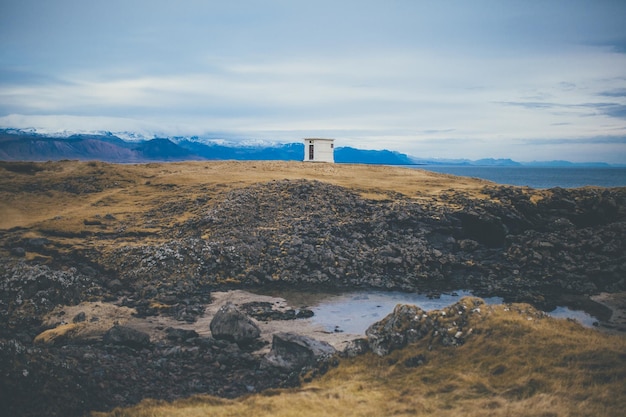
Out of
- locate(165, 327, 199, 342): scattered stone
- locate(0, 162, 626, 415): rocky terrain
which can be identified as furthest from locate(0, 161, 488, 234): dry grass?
locate(165, 327, 199, 342): scattered stone

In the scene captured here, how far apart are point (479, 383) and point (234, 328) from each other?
13.7 meters

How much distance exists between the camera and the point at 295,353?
77.5 ft

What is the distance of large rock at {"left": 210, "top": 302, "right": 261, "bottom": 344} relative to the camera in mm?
27062

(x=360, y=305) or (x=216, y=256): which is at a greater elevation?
(x=216, y=256)

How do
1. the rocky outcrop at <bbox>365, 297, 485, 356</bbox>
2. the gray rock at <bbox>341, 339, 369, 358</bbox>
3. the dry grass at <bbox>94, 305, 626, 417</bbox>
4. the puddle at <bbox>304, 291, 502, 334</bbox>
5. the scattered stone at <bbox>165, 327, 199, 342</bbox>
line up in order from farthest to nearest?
the puddle at <bbox>304, 291, 502, 334</bbox>
the scattered stone at <bbox>165, 327, 199, 342</bbox>
the gray rock at <bbox>341, 339, 369, 358</bbox>
the rocky outcrop at <bbox>365, 297, 485, 356</bbox>
the dry grass at <bbox>94, 305, 626, 417</bbox>

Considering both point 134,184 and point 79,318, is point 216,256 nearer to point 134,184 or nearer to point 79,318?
point 79,318

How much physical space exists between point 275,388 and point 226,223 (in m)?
28.0

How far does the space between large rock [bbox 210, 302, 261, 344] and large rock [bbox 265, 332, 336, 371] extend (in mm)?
3348

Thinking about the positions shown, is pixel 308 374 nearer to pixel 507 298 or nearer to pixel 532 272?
pixel 507 298

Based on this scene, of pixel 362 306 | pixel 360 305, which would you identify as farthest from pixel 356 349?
pixel 360 305

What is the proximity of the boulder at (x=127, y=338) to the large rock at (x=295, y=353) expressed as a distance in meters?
7.37

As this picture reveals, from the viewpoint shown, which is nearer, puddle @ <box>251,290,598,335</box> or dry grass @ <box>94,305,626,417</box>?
dry grass @ <box>94,305,626,417</box>

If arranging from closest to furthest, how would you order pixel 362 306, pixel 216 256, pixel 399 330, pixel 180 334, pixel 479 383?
pixel 479 383 → pixel 399 330 → pixel 180 334 → pixel 362 306 → pixel 216 256

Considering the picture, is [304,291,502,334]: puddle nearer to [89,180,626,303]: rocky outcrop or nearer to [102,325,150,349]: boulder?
[89,180,626,303]: rocky outcrop
